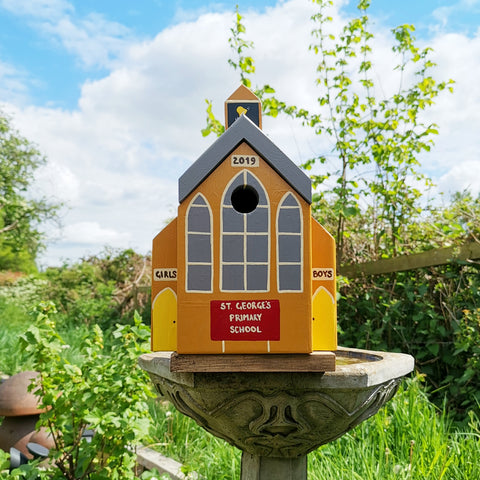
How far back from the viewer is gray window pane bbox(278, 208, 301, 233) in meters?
1.41

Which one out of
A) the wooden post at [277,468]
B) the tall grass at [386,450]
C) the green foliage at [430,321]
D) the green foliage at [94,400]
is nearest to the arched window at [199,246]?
the wooden post at [277,468]

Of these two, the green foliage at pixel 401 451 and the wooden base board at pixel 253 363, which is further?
the green foliage at pixel 401 451

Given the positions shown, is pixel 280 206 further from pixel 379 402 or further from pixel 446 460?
pixel 446 460

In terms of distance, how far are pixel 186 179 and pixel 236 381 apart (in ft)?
2.01

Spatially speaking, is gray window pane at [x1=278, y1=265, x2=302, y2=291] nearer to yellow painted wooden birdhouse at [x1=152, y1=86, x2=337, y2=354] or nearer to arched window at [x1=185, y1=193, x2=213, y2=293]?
yellow painted wooden birdhouse at [x1=152, y1=86, x2=337, y2=354]

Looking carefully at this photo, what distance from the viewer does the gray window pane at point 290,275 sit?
139 centimetres

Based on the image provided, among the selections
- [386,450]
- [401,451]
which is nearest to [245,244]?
[386,450]

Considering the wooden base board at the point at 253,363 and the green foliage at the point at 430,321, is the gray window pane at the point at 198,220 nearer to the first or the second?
the wooden base board at the point at 253,363

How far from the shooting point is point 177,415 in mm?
3572

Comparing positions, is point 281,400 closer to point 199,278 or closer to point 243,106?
point 199,278

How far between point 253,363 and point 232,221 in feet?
1.31

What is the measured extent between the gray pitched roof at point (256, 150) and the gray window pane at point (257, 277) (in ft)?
0.78

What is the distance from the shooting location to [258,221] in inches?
55.3

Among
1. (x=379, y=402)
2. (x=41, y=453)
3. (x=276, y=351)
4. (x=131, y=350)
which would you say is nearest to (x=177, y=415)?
(x=41, y=453)
